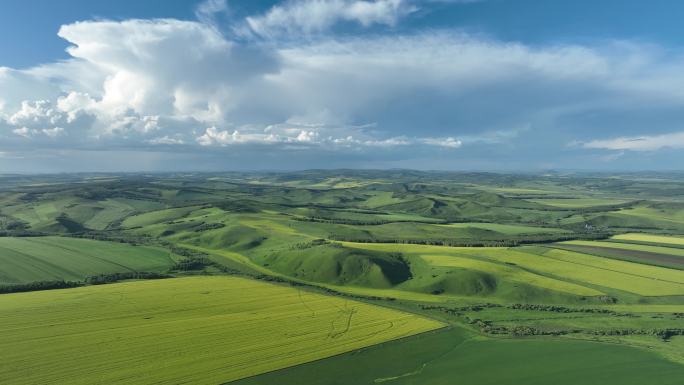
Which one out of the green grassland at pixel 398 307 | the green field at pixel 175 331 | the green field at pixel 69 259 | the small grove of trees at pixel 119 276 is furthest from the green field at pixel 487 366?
the green field at pixel 69 259

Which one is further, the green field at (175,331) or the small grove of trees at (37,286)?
the small grove of trees at (37,286)

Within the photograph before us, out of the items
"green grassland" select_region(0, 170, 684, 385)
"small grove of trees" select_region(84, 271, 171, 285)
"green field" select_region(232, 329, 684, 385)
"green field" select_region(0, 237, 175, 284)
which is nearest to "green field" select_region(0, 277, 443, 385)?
"green grassland" select_region(0, 170, 684, 385)

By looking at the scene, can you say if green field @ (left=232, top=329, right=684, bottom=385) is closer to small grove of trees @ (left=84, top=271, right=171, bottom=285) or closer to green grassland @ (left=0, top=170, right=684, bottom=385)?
green grassland @ (left=0, top=170, right=684, bottom=385)

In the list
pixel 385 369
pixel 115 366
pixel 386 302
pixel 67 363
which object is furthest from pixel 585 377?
pixel 67 363

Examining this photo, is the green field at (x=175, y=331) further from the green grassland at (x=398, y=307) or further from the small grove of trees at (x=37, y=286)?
the small grove of trees at (x=37, y=286)

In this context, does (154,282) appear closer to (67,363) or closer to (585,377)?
(67,363)

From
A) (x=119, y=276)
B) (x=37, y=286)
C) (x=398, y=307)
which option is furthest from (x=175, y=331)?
(x=119, y=276)
